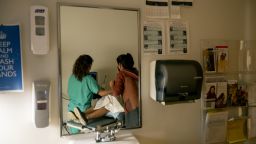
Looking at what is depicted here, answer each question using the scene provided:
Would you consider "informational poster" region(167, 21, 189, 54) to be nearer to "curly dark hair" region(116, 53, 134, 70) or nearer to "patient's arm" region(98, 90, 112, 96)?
"curly dark hair" region(116, 53, 134, 70)

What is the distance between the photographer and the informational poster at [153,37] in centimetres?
160

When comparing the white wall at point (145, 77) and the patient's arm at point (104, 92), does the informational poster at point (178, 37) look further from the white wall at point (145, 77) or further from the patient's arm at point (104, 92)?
the patient's arm at point (104, 92)

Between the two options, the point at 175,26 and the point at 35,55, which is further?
the point at 175,26

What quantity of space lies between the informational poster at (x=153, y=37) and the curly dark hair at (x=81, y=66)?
16.6 inches

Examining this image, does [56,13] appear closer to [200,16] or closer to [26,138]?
[26,138]

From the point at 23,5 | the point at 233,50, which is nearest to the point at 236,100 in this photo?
the point at 233,50

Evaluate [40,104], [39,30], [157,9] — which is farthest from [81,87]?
[157,9]

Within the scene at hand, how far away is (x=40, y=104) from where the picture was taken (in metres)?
1.29

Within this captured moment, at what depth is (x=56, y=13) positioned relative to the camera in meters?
1.39

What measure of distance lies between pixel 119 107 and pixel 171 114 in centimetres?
42

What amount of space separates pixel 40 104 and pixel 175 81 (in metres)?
0.82

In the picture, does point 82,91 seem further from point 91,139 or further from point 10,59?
point 10,59

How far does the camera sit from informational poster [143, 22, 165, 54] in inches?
62.9

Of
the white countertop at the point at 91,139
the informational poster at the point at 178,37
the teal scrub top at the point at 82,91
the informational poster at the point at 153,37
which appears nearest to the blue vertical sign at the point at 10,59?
the teal scrub top at the point at 82,91
